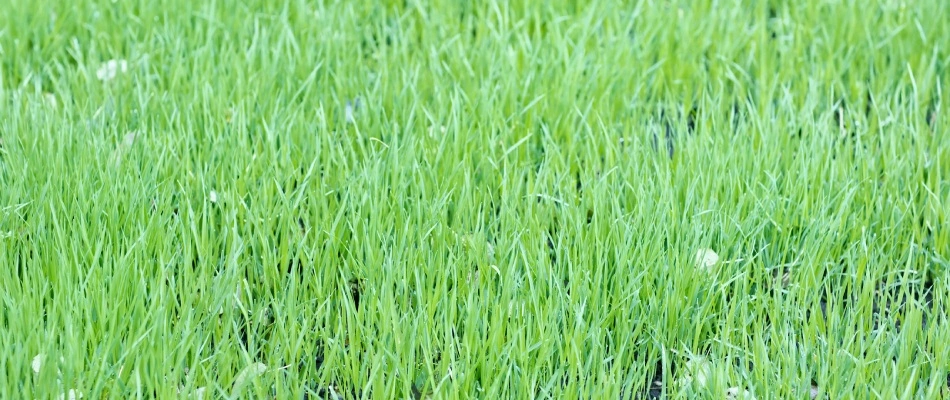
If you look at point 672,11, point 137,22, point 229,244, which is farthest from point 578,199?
point 137,22

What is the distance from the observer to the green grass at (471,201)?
1900 mm

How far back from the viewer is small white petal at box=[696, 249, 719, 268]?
2.15 metres

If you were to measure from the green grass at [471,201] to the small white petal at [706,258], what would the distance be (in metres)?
0.02

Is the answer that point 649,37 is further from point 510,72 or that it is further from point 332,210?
point 332,210

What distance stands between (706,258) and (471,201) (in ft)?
1.79

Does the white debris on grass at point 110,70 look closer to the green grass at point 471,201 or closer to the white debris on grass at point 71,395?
the green grass at point 471,201

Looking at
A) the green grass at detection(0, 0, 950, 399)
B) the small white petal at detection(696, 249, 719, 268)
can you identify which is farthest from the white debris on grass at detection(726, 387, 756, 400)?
the small white petal at detection(696, 249, 719, 268)

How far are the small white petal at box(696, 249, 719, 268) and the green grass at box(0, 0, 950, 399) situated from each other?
2cm

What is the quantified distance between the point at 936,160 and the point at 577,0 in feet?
4.36

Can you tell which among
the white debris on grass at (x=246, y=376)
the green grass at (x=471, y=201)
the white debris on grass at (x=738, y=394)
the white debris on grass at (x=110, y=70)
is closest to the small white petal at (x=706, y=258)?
the green grass at (x=471, y=201)

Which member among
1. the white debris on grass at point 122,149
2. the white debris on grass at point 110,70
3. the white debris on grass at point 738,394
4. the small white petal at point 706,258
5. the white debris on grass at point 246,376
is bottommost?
the white debris on grass at point 738,394

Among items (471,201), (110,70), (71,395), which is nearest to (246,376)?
(71,395)

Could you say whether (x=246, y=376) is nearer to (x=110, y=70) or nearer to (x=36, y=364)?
(x=36, y=364)

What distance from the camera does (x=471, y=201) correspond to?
235 cm
